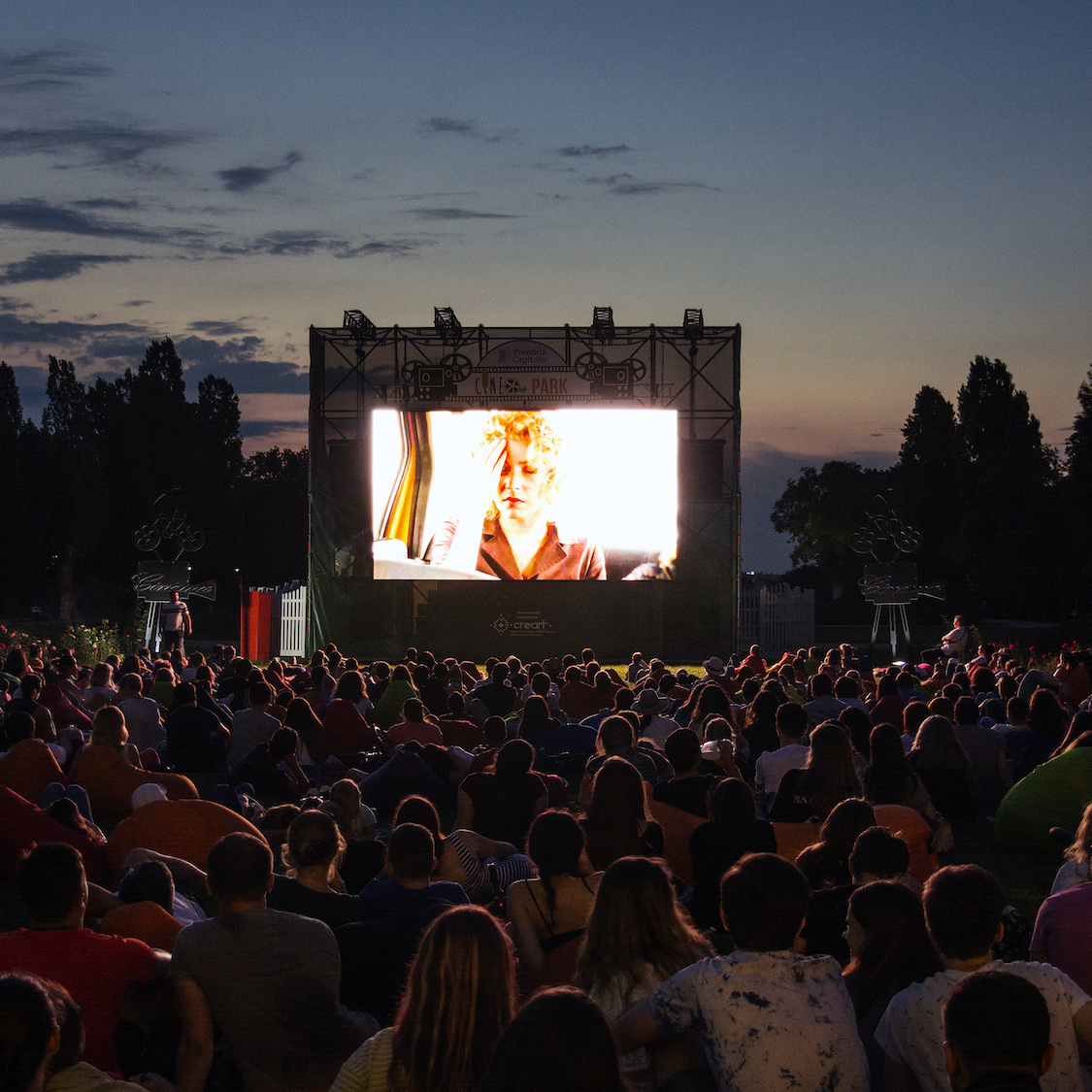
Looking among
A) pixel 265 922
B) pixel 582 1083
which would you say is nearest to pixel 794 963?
pixel 582 1083

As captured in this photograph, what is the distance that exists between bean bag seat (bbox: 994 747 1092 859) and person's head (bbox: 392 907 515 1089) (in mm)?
5469

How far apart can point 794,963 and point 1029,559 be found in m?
42.4

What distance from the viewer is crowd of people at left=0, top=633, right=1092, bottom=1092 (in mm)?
2348

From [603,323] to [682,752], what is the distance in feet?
58.9

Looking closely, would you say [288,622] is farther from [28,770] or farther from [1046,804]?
[1046,804]

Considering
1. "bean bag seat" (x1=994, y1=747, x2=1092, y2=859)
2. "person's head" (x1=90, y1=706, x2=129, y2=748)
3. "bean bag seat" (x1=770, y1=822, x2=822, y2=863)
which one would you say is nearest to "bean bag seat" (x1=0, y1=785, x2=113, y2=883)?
"person's head" (x1=90, y1=706, x2=129, y2=748)

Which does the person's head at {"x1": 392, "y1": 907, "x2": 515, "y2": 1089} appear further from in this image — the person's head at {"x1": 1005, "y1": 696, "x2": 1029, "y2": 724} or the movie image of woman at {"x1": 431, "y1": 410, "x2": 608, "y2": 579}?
the movie image of woman at {"x1": 431, "y1": 410, "x2": 608, "y2": 579}

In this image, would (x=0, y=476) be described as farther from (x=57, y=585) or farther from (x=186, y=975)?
(x=186, y=975)

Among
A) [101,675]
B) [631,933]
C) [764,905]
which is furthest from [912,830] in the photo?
[101,675]

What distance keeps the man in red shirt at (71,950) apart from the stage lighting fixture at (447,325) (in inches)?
804

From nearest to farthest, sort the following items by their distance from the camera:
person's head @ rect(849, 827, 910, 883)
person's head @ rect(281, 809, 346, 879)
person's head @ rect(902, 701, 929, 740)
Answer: person's head @ rect(849, 827, 910, 883) → person's head @ rect(281, 809, 346, 879) → person's head @ rect(902, 701, 929, 740)

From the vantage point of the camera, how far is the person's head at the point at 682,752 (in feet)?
19.8

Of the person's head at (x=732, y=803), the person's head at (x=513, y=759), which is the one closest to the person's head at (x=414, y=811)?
the person's head at (x=732, y=803)

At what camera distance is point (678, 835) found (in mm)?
5844
